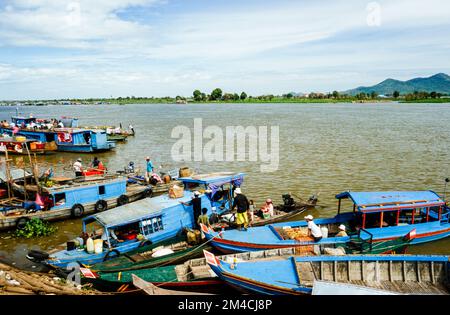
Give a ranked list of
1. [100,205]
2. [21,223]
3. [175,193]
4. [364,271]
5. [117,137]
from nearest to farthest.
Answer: [364,271] < [175,193] < [21,223] < [100,205] < [117,137]

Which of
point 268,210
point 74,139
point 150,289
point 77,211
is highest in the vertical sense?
point 74,139

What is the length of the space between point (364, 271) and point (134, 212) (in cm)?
806

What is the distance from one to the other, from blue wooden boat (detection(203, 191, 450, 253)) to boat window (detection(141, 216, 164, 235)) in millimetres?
1832

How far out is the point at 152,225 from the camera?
523 inches

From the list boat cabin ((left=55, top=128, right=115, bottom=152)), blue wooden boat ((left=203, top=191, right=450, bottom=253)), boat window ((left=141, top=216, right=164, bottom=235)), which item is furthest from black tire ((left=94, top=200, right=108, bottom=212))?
boat cabin ((left=55, top=128, right=115, bottom=152))

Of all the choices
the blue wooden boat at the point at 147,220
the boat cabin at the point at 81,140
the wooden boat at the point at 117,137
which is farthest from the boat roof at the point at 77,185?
the wooden boat at the point at 117,137

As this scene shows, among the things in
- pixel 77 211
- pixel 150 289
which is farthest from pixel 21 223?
pixel 150 289

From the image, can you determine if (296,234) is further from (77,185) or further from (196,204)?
(77,185)

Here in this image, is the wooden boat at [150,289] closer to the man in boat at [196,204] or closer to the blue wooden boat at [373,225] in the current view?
the blue wooden boat at [373,225]

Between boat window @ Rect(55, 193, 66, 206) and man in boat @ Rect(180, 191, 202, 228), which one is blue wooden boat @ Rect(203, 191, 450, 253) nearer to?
man in boat @ Rect(180, 191, 202, 228)

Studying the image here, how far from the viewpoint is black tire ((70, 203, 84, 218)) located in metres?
17.4
